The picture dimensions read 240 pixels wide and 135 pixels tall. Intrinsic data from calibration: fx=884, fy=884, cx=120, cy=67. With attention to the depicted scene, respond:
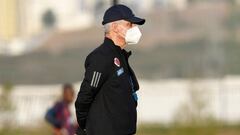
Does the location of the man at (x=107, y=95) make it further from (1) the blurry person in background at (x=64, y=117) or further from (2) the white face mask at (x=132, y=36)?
(1) the blurry person in background at (x=64, y=117)

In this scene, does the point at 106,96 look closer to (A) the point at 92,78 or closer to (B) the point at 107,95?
(B) the point at 107,95

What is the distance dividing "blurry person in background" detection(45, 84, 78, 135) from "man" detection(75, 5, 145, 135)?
5.14 m

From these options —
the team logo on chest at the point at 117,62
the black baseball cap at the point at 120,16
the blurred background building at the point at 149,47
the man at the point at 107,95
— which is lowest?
the blurred background building at the point at 149,47

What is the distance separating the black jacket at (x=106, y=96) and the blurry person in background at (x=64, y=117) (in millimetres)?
5176

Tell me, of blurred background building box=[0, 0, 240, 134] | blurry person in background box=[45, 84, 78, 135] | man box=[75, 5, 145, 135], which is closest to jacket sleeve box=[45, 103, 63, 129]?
blurry person in background box=[45, 84, 78, 135]

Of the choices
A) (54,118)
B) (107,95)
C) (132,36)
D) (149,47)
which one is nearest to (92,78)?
(107,95)

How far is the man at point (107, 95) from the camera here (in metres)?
5.43

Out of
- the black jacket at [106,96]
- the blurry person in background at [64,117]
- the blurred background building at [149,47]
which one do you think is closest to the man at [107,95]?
the black jacket at [106,96]

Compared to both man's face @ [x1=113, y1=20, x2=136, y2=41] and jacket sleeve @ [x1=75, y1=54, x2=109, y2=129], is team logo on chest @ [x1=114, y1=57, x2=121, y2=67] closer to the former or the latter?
jacket sleeve @ [x1=75, y1=54, x2=109, y2=129]

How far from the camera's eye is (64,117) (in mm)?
10852

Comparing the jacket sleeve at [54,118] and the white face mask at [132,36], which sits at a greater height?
the white face mask at [132,36]

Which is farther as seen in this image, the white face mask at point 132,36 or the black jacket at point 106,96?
the white face mask at point 132,36

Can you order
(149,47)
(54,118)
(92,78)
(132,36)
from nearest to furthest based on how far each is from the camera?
(92,78), (132,36), (54,118), (149,47)

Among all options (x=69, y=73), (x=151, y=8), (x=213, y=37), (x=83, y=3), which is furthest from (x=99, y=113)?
(x=83, y=3)
